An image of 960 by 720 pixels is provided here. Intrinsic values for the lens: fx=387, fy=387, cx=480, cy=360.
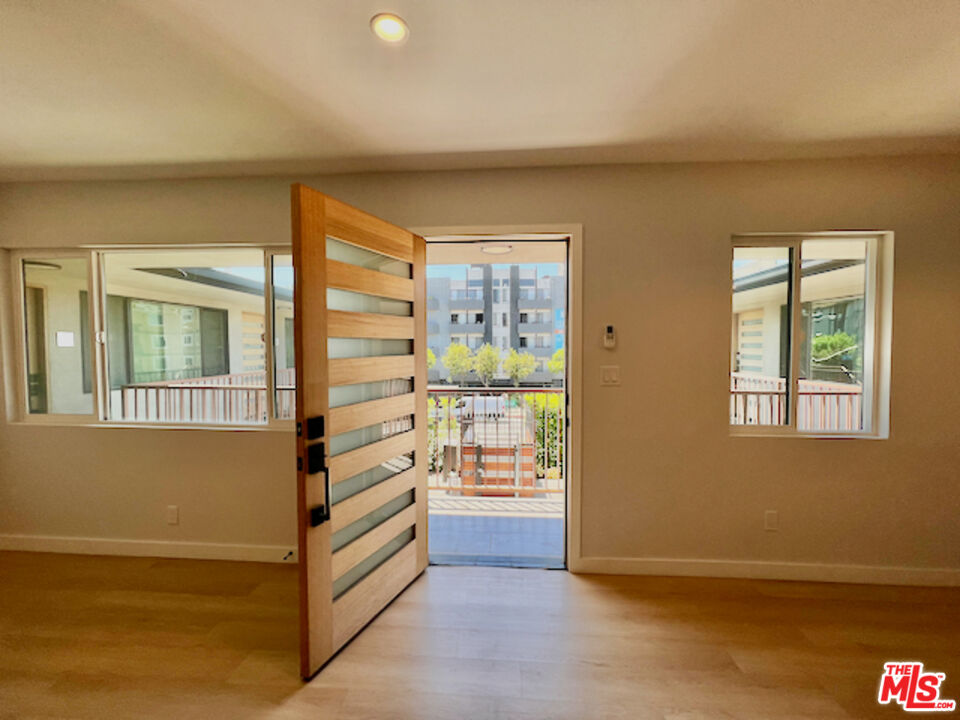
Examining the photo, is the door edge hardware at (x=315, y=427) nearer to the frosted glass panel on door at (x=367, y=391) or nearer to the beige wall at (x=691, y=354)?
the frosted glass panel on door at (x=367, y=391)

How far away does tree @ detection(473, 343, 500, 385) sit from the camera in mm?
4934

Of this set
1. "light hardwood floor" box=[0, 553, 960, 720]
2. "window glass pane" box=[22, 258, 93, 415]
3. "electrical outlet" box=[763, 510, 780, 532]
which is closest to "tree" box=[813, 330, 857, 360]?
"electrical outlet" box=[763, 510, 780, 532]

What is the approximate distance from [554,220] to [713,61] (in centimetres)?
105

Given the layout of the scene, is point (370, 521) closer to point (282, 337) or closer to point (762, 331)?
point (282, 337)

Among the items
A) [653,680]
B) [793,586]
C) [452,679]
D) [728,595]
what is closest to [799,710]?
[653,680]

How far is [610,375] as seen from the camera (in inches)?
94.7

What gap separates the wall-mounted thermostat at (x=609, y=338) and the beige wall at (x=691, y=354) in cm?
4

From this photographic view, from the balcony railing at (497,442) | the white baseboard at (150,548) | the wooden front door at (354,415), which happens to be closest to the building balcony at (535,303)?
the balcony railing at (497,442)

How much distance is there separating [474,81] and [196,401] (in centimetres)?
273

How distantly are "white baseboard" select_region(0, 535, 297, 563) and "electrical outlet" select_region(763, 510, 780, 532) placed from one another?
9.83 feet

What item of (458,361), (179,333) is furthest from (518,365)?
(179,333)

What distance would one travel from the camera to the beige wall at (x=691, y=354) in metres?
2.27

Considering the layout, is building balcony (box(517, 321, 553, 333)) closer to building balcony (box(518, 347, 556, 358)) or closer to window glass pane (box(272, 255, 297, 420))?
building balcony (box(518, 347, 556, 358))

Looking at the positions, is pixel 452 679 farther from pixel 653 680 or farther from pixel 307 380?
pixel 307 380
